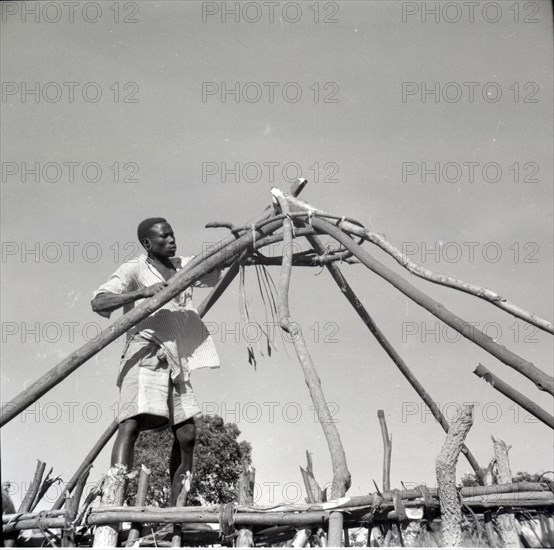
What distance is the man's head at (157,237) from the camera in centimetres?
538

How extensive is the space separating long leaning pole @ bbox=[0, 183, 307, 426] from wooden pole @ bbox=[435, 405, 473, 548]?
2.18 m

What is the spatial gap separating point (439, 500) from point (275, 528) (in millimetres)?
967

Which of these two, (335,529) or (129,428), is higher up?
(129,428)

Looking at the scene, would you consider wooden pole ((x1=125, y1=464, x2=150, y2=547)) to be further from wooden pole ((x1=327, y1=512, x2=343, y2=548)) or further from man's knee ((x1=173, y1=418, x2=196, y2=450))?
wooden pole ((x1=327, y1=512, x2=343, y2=548))

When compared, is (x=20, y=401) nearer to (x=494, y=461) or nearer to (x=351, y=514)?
(x=351, y=514)

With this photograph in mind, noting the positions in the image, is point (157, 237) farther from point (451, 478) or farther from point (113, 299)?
point (451, 478)

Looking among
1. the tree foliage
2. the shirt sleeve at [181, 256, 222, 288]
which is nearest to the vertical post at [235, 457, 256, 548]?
the shirt sleeve at [181, 256, 222, 288]

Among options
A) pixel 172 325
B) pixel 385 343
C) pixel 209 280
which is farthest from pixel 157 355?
pixel 385 343

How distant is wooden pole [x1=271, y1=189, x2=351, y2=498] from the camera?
386 centimetres

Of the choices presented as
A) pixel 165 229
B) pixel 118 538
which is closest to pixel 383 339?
pixel 165 229

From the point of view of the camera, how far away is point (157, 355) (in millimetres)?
4934

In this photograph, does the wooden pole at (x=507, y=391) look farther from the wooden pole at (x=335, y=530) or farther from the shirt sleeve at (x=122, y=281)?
the shirt sleeve at (x=122, y=281)

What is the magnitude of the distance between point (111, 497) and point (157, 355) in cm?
118

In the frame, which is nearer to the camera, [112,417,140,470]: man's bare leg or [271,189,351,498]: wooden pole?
[271,189,351,498]: wooden pole
